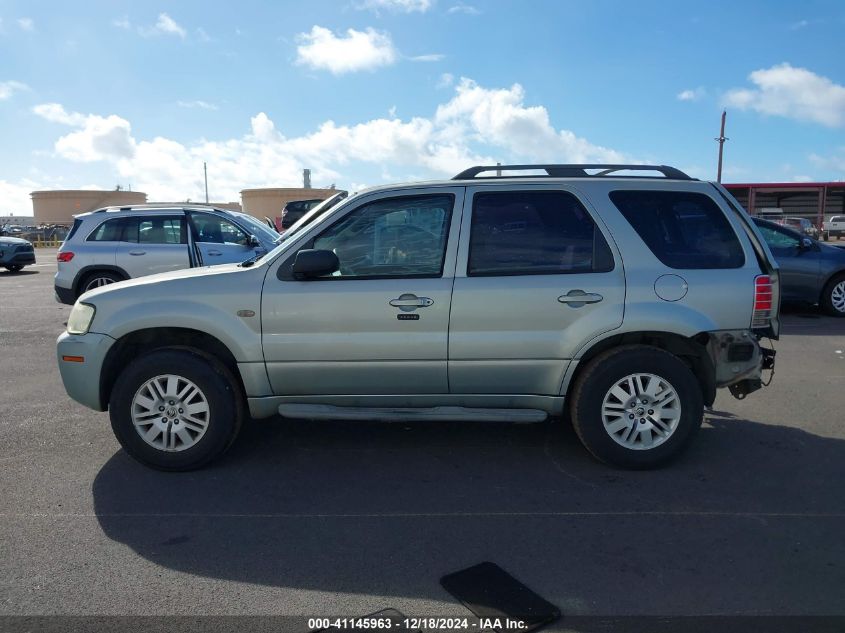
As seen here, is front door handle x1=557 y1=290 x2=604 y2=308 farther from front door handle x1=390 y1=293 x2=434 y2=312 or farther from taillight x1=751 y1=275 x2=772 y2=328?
taillight x1=751 y1=275 x2=772 y2=328

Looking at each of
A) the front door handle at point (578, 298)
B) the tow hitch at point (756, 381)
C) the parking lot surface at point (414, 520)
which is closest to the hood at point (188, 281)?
the parking lot surface at point (414, 520)

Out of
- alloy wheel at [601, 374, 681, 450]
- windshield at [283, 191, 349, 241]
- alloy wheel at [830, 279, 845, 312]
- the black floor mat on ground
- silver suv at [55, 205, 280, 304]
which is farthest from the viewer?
alloy wheel at [830, 279, 845, 312]

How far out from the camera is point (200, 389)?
458cm

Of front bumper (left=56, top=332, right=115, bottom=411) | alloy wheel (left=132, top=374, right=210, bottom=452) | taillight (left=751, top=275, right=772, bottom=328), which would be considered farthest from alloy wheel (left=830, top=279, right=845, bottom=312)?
front bumper (left=56, top=332, right=115, bottom=411)

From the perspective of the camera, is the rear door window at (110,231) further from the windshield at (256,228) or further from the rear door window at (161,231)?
the windshield at (256,228)

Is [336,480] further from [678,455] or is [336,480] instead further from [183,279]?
[678,455]

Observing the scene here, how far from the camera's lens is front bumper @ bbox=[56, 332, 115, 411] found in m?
4.64

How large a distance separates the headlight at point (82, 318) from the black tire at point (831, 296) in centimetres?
1073

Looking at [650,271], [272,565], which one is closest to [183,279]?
[272,565]

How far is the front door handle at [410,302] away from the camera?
4.51 metres

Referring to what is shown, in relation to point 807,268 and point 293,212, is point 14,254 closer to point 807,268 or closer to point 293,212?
point 293,212

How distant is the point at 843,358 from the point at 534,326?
552 cm

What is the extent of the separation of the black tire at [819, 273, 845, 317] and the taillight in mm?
7572

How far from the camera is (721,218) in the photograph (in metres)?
4.71
